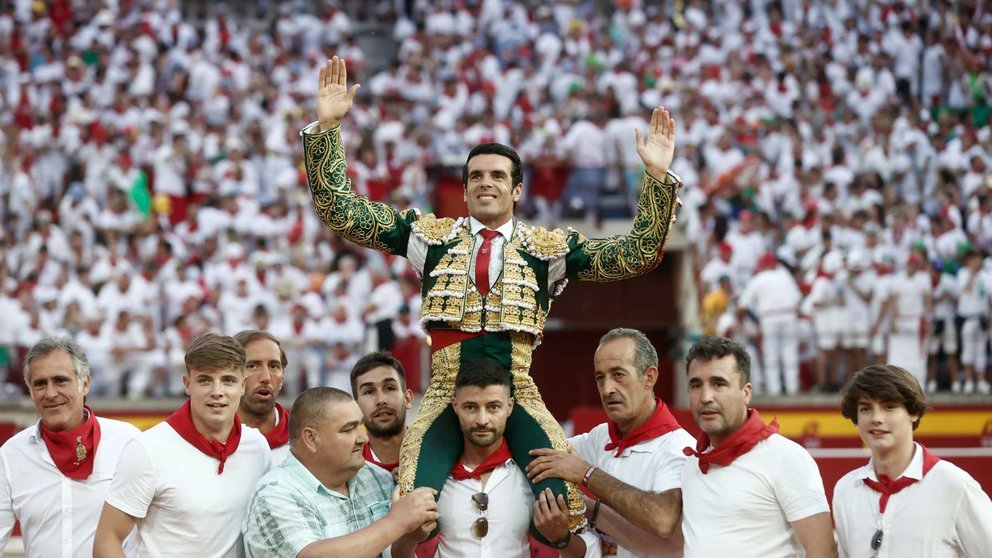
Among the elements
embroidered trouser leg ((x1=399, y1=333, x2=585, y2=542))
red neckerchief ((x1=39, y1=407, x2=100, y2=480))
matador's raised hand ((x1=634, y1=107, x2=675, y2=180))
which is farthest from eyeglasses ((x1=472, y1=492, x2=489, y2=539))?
red neckerchief ((x1=39, y1=407, x2=100, y2=480))

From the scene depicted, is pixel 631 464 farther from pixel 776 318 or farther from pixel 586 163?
pixel 586 163

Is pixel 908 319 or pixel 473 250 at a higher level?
pixel 473 250

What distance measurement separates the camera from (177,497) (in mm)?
5055

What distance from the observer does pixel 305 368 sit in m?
13.3

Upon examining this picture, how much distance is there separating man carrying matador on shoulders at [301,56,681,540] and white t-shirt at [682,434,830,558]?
0.49m

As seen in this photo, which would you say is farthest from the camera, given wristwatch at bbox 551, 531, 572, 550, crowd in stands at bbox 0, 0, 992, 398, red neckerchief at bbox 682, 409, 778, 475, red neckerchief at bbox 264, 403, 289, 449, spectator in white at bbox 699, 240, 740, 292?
spectator in white at bbox 699, 240, 740, 292

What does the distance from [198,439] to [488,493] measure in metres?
1.06

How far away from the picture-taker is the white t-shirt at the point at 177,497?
16.5 feet

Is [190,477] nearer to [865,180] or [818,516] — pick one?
[818,516]

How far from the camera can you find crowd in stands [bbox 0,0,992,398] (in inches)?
533

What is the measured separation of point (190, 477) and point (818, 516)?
7.14 feet

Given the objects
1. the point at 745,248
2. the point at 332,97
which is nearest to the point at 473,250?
the point at 332,97

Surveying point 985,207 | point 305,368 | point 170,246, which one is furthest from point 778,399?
point 170,246

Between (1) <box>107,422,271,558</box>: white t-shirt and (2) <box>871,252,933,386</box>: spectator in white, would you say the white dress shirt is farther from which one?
(2) <box>871,252,933,386</box>: spectator in white
